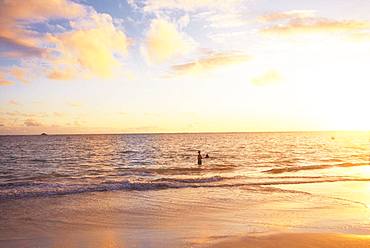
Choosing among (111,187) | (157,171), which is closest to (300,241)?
(111,187)

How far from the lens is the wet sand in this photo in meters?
9.86

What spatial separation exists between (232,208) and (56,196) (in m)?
9.69

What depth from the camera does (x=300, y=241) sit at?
1027 cm

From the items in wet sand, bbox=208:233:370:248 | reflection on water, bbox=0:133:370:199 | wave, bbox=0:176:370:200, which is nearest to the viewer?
wet sand, bbox=208:233:370:248

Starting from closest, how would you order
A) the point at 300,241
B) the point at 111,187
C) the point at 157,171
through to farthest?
1. the point at 300,241
2. the point at 111,187
3. the point at 157,171

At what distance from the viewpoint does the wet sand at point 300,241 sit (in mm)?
9859

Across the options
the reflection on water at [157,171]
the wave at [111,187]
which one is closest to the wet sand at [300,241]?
the wave at [111,187]

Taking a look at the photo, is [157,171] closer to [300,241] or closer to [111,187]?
[111,187]

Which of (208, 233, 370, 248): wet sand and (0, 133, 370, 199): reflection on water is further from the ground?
(208, 233, 370, 248): wet sand

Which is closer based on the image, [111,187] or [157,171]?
[111,187]

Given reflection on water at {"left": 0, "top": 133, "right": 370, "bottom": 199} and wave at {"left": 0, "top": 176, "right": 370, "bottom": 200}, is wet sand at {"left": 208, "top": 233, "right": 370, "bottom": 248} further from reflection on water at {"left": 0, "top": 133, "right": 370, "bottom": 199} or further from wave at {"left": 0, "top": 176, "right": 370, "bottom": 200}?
reflection on water at {"left": 0, "top": 133, "right": 370, "bottom": 199}

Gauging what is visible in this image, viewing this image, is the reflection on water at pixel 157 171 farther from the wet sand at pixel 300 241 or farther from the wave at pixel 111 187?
the wet sand at pixel 300 241

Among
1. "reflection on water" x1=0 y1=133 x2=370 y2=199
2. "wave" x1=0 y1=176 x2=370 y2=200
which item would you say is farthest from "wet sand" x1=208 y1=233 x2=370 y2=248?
"reflection on water" x1=0 y1=133 x2=370 y2=199

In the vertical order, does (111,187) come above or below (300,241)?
below
